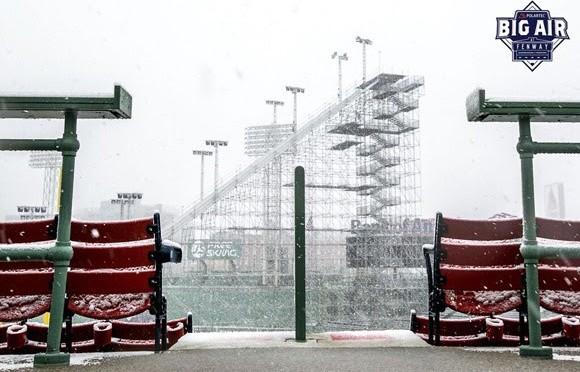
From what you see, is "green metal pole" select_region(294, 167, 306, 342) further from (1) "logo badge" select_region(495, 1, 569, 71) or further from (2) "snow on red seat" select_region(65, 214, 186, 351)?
(1) "logo badge" select_region(495, 1, 569, 71)

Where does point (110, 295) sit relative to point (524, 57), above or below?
below

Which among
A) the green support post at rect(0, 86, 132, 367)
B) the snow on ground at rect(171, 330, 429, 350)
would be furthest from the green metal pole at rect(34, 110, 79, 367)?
the snow on ground at rect(171, 330, 429, 350)

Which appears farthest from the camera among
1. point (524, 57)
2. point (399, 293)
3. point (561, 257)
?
point (399, 293)

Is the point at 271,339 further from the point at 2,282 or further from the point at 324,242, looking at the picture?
the point at 324,242

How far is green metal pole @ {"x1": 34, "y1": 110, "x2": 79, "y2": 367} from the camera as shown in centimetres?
223

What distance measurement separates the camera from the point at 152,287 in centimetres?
265

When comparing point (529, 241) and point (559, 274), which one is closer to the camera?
point (529, 241)

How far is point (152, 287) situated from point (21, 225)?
0.63m

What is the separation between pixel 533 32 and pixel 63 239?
14791 mm

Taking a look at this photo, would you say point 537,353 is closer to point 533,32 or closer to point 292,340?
point 292,340

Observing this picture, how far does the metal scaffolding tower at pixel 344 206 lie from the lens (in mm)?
39062

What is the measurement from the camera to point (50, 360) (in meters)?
2.17

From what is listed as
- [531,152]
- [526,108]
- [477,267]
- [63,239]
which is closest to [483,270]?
[477,267]

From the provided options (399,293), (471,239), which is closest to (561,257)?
(471,239)
